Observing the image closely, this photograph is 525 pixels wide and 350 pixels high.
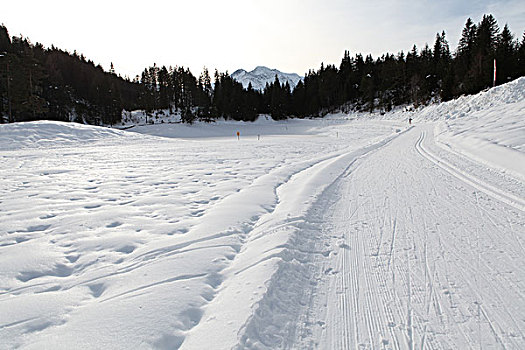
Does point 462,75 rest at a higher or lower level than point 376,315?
higher

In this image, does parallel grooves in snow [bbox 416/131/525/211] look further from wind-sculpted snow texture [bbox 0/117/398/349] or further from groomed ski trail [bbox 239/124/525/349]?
wind-sculpted snow texture [bbox 0/117/398/349]

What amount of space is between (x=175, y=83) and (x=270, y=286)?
240ft

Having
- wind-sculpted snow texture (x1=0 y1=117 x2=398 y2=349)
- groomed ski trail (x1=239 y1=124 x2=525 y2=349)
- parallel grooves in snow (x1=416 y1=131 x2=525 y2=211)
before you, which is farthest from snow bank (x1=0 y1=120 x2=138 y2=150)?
parallel grooves in snow (x1=416 y1=131 x2=525 y2=211)

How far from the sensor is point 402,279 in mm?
2883

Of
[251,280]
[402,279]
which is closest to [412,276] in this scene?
[402,279]

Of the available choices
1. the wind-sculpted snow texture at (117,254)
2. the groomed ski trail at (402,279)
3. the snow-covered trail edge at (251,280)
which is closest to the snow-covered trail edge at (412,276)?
the groomed ski trail at (402,279)

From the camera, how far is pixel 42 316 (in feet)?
7.70

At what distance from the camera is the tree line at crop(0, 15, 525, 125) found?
37.1 meters

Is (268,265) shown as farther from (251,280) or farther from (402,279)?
(402,279)

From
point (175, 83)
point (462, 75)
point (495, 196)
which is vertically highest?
point (175, 83)

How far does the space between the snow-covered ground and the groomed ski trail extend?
0.05ft

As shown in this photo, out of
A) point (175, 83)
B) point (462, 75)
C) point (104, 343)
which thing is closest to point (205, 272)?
point (104, 343)

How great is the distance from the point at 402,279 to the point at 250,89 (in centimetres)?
7143

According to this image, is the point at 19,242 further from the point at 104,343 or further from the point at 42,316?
the point at 104,343
